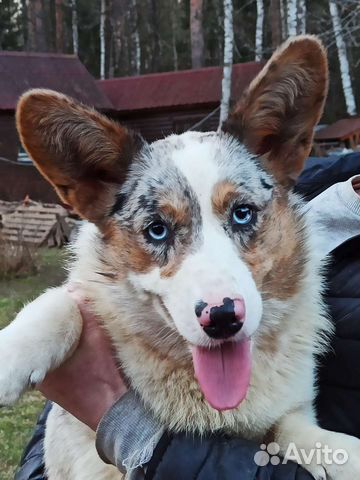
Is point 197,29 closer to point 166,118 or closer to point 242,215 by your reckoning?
point 166,118

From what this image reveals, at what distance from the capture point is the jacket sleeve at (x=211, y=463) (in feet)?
6.42

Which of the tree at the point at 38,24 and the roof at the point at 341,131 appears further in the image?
the tree at the point at 38,24

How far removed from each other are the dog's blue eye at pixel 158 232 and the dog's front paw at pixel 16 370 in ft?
1.76

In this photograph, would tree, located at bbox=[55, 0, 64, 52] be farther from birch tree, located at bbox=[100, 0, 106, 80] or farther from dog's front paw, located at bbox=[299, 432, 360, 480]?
dog's front paw, located at bbox=[299, 432, 360, 480]

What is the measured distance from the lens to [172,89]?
23.1 m

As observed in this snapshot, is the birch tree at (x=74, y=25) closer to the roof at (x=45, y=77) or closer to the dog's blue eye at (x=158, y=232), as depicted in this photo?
the roof at (x=45, y=77)

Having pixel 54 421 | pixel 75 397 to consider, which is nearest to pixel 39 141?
pixel 75 397

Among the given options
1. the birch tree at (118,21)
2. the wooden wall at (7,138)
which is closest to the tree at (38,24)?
the birch tree at (118,21)

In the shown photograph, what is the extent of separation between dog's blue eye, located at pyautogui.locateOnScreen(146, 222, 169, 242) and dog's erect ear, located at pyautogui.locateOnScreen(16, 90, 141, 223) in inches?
10.5

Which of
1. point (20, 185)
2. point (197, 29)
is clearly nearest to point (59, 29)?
point (197, 29)

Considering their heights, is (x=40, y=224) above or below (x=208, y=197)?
above

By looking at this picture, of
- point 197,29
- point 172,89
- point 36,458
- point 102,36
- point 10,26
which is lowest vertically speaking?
point 36,458

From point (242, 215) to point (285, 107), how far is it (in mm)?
452

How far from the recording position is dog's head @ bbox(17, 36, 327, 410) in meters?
2.04
